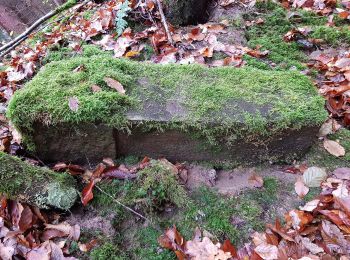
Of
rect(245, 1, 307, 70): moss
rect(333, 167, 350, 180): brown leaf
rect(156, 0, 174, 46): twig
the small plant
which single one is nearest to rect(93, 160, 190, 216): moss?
rect(333, 167, 350, 180): brown leaf

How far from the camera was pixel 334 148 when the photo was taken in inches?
98.1

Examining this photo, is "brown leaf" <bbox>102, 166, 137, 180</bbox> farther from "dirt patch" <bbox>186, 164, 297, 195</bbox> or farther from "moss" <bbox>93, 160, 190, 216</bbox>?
"dirt patch" <bbox>186, 164, 297, 195</bbox>

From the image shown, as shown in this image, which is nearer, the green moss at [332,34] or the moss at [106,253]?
the moss at [106,253]

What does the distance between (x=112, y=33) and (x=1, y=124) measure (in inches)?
63.8

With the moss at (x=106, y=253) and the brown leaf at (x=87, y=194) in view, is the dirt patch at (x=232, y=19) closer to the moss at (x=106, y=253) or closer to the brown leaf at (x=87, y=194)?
the brown leaf at (x=87, y=194)

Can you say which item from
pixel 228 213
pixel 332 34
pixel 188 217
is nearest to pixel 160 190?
pixel 188 217

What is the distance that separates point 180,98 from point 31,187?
1157 mm

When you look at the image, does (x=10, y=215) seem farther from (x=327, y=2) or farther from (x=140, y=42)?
(x=327, y=2)

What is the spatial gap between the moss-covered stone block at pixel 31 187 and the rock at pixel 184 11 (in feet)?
7.93

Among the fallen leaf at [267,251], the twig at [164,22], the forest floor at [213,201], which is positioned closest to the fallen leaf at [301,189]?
the forest floor at [213,201]

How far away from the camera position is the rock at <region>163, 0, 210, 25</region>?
3698mm

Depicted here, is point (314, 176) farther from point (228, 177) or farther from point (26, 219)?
point (26, 219)

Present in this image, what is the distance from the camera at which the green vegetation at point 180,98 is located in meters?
2.17

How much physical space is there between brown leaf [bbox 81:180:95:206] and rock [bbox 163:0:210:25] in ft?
7.56
